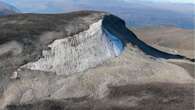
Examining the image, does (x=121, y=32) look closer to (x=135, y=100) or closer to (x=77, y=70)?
(x=77, y=70)

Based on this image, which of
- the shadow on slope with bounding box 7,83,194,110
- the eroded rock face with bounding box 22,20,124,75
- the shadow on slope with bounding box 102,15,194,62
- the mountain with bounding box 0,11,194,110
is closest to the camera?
the shadow on slope with bounding box 7,83,194,110

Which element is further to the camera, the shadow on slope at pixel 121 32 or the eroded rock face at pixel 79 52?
the shadow on slope at pixel 121 32

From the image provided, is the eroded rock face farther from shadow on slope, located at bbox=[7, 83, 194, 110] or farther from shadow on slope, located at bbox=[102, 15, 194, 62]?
shadow on slope, located at bbox=[7, 83, 194, 110]

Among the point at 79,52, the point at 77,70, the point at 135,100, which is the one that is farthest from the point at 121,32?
→ the point at 135,100

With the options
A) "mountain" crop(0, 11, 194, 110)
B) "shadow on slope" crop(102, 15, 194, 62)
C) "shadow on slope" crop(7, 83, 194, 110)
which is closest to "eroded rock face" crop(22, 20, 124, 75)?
"mountain" crop(0, 11, 194, 110)

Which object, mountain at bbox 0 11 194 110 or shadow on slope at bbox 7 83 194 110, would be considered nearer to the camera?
shadow on slope at bbox 7 83 194 110

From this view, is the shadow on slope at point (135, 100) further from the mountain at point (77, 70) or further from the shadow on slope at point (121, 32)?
the shadow on slope at point (121, 32)

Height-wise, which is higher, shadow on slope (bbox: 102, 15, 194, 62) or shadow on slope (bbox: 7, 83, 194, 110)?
shadow on slope (bbox: 102, 15, 194, 62)

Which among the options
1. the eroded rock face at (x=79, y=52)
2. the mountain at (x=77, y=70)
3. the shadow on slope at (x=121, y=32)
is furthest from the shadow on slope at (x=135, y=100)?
the shadow on slope at (x=121, y=32)
